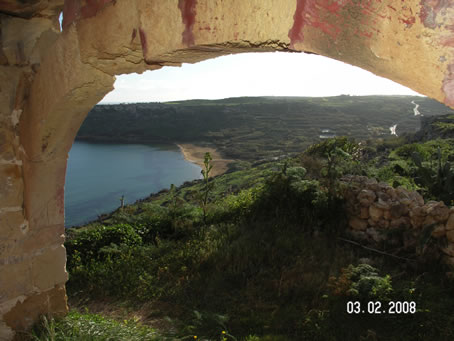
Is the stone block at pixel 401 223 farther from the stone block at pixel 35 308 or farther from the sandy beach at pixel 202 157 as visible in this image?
the sandy beach at pixel 202 157

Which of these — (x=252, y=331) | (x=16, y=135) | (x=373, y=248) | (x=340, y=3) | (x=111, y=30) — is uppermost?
(x=111, y=30)

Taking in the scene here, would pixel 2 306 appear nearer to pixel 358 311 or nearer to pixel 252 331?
pixel 252 331

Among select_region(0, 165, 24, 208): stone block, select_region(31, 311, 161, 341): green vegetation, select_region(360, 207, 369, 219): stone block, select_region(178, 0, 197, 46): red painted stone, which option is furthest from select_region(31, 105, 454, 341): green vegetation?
select_region(178, 0, 197, 46): red painted stone

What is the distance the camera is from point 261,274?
368cm

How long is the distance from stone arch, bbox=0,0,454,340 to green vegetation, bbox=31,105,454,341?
58 centimetres

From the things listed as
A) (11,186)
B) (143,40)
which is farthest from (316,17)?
(11,186)

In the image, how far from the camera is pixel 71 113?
7.14 feet

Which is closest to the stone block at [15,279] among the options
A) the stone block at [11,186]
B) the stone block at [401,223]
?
the stone block at [11,186]

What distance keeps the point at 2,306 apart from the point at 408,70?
9.21 ft

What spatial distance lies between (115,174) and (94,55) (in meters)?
26.9

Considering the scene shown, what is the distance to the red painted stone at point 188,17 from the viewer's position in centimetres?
124

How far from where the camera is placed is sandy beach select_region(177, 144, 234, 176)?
2414 cm

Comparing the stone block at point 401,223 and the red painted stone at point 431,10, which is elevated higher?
the red painted stone at point 431,10

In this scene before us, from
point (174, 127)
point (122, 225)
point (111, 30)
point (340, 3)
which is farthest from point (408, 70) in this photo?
point (174, 127)
